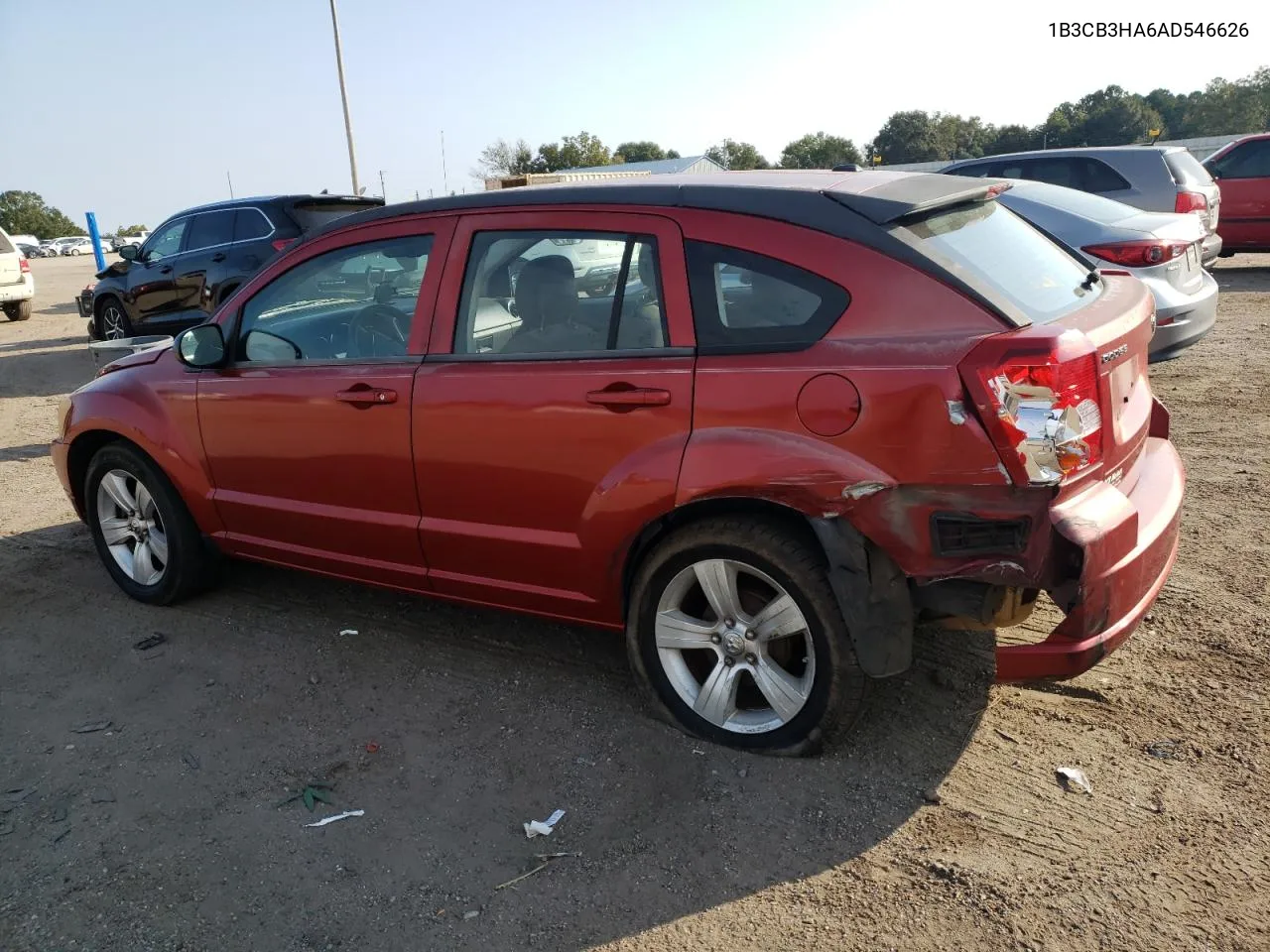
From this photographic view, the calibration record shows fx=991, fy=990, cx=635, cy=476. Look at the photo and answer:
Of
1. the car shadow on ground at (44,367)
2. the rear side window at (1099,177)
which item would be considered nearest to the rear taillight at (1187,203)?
the rear side window at (1099,177)

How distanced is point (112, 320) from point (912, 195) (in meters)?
12.4

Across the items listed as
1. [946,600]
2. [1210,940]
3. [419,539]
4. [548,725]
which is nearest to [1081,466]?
[946,600]

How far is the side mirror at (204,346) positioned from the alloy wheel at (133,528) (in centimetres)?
78

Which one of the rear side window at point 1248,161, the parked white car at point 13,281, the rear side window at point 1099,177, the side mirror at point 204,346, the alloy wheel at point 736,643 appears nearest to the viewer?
the alloy wheel at point 736,643

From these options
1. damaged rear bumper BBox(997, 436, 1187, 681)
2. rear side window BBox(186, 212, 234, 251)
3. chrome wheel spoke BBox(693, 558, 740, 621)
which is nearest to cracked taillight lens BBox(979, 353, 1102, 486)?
damaged rear bumper BBox(997, 436, 1187, 681)

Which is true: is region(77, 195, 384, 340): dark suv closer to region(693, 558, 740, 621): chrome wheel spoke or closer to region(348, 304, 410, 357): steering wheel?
region(348, 304, 410, 357): steering wheel

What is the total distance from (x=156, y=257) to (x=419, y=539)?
1016 centimetres

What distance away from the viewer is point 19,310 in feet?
59.7

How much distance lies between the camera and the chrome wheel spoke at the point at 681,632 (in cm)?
331

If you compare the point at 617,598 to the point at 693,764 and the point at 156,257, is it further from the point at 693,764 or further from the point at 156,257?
the point at 156,257

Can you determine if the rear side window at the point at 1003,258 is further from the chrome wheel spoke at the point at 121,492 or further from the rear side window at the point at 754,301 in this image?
the chrome wheel spoke at the point at 121,492

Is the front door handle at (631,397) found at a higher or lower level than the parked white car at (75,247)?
lower

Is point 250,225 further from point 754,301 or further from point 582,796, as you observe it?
point 582,796

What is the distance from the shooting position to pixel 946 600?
2.92 meters
